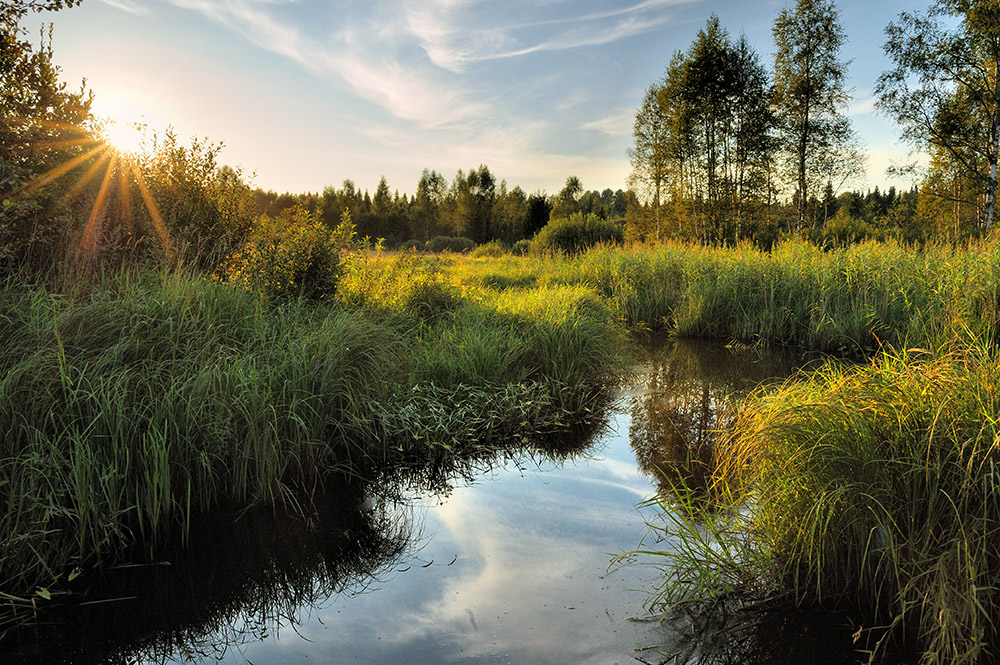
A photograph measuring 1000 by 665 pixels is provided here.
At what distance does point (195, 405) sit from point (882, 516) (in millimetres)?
3726

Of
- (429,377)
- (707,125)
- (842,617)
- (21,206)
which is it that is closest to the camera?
(842,617)

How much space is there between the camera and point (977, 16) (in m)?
16.3

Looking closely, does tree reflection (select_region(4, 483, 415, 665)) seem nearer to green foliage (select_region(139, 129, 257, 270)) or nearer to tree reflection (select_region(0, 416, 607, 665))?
tree reflection (select_region(0, 416, 607, 665))

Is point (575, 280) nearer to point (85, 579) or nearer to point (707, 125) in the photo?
point (85, 579)

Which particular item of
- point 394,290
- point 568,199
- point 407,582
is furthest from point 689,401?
point 568,199

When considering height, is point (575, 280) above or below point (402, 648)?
above

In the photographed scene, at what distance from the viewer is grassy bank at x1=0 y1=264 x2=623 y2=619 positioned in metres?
2.91

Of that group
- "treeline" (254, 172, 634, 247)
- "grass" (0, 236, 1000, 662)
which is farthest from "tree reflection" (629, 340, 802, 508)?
"treeline" (254, 172, 634, 247)

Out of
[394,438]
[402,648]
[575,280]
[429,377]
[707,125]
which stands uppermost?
[707,125]

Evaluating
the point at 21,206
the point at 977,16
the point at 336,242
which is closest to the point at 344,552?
the point at 21,206

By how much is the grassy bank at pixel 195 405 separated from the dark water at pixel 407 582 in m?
0.28

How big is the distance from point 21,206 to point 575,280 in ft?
30.1

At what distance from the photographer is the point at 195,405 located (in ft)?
11.5

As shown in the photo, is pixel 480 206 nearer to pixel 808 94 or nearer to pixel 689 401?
pixel 808 94
